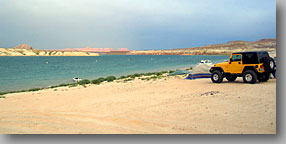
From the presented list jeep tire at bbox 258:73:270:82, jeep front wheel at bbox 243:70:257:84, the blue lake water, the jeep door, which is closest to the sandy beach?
jeep front wheel at bbox 243:70:257:84

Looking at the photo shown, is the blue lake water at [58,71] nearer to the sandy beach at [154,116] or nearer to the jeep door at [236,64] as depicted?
the sandy beach at [154,116]

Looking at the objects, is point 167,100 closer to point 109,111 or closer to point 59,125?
point 109,111

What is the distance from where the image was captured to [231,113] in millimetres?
6074

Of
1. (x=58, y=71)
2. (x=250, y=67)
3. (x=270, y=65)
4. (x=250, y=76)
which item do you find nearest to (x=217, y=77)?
(x=250, y=76)

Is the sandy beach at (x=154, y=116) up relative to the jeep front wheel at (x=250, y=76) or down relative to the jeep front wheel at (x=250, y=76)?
down

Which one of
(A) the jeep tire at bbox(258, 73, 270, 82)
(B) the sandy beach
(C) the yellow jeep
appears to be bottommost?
(B) the sandy beach

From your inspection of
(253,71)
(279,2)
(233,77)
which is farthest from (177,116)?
(233,77)

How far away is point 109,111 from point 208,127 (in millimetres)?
3003

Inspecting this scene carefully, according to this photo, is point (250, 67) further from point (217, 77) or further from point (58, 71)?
point (58, 71)

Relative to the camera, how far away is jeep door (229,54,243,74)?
423 inches

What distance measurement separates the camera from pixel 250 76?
34.1 feet

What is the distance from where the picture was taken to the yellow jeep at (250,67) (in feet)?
32.6

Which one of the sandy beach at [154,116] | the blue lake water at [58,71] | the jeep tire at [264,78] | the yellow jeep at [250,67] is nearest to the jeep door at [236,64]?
the yellow jeep at [250,67]

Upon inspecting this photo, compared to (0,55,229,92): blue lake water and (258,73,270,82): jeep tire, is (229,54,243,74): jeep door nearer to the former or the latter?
(258,73,270,82): jeep tire
